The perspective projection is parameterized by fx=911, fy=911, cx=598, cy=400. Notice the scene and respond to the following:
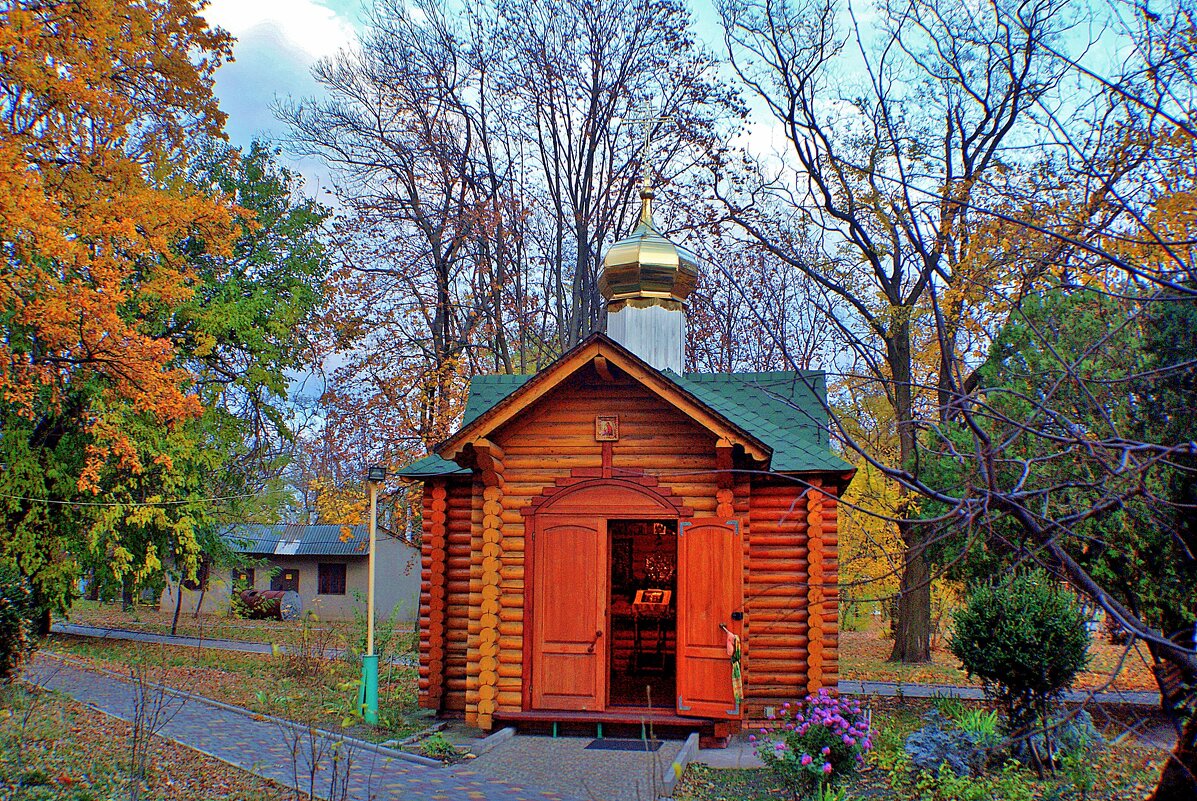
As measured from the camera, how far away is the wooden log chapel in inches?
425

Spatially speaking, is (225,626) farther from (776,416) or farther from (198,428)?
(776,416)

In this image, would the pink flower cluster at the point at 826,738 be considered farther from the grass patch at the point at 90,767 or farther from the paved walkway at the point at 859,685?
the grass patch at the point at 90,767

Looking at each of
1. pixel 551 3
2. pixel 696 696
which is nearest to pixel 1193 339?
pixel 696 696

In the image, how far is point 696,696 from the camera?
35.1ft

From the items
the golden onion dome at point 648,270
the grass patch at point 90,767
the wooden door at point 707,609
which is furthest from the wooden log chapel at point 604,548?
the golden onion dome at point 648,270

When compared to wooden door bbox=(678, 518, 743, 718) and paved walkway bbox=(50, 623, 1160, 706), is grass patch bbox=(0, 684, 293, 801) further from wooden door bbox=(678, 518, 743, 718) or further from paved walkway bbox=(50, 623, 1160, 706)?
paved walkway bbox=(50, 623, 1160, 706)

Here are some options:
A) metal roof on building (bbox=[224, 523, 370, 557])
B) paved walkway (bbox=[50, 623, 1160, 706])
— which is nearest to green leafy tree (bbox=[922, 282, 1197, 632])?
paved walkway (bbox=[50, 623, 1160, 706])

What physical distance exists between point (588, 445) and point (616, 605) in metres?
6.59

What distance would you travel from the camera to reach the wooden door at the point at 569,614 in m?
11.0

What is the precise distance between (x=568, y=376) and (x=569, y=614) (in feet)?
9.51

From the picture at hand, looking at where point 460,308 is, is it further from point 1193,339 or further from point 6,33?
point 1193,339

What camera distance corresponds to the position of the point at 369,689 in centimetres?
1164

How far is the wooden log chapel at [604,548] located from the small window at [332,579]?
2347cm

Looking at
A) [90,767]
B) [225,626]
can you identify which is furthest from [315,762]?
[225,626]
